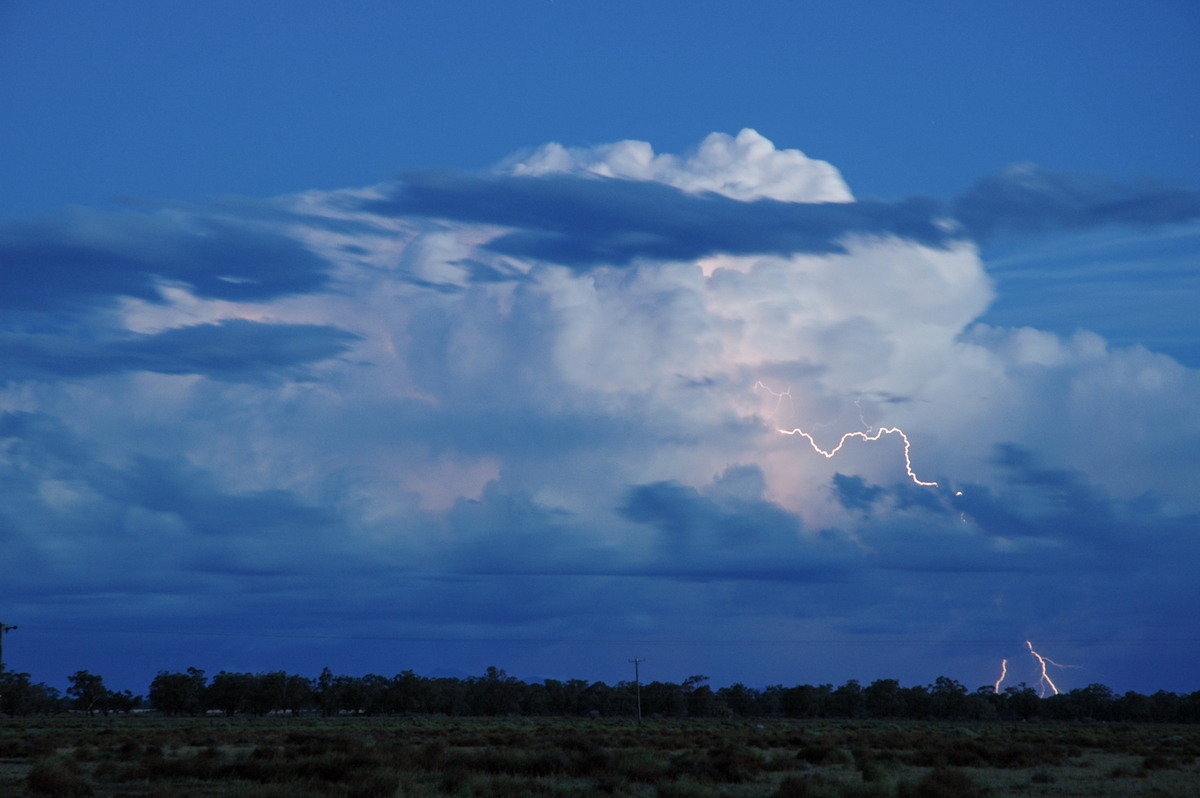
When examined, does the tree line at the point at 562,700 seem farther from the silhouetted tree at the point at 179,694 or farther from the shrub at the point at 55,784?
the shrub at the point at 55,784

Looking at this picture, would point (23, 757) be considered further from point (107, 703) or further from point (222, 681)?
point (107, 703)

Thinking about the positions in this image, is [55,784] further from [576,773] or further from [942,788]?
[942,788]

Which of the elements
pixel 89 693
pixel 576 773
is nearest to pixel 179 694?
pixel 89 693

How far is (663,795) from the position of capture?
2638 cm

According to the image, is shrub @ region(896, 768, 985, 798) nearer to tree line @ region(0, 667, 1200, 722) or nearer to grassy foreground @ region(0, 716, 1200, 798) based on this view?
grassy foreground @ region(0, 716, 1200, 798)

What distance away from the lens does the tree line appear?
158 m

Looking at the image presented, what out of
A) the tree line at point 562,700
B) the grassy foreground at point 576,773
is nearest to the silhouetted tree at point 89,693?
the tree line at point 562,700

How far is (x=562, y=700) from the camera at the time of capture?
166 metres

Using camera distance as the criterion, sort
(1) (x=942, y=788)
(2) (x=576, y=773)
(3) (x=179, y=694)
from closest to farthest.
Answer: (1) (x=942, y=788)
(2) (x=576, y=773)
(3) (x=179, y=694)

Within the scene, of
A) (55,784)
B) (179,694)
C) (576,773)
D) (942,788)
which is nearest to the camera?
(55,784)

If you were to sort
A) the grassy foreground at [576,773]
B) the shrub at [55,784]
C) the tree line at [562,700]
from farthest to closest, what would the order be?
the tree line at [562,700] < the grassy foreground at [576,773] < the shrub at [55,784]

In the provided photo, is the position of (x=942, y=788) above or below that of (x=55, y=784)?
above

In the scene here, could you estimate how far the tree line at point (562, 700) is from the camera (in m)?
158

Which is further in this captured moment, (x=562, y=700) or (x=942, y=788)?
(x=562, y=700)
